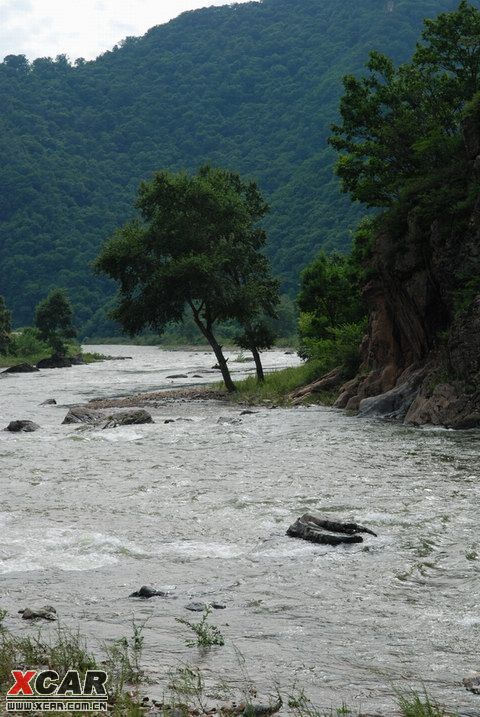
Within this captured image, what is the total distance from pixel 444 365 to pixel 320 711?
69.5ft

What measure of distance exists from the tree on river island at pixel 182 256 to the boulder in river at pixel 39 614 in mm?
34810

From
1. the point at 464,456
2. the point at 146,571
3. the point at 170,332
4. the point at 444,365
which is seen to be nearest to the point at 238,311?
the point at 444,365

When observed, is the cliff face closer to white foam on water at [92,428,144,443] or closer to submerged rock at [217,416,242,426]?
submerged rock at [217,416,242,426]

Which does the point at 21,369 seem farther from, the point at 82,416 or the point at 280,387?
the point at 82,416

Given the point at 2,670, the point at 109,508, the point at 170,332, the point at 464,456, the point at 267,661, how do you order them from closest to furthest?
the point at 2,670 < the point at 267,661 < the point at 109,508 < the point at 464,456 < the point at 170,332

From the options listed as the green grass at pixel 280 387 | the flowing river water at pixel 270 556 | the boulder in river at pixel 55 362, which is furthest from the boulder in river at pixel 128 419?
the boulder in river at pixel 55 362

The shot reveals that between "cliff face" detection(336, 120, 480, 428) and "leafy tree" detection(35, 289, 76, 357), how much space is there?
232 feet

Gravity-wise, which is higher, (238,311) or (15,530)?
(238,311)

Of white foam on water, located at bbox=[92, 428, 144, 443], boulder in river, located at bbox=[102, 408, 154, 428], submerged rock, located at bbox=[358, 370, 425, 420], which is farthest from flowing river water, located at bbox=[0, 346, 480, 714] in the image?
boulder in river, located at bbox=[102, 408, 154, 428]

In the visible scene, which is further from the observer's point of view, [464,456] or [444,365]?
[444,365]

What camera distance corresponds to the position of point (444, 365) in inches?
1045

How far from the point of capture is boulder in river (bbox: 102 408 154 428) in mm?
30328

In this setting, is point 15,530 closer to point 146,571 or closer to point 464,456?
point 146,571

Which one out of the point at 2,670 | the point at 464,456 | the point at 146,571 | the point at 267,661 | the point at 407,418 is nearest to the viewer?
the point at 2,670
